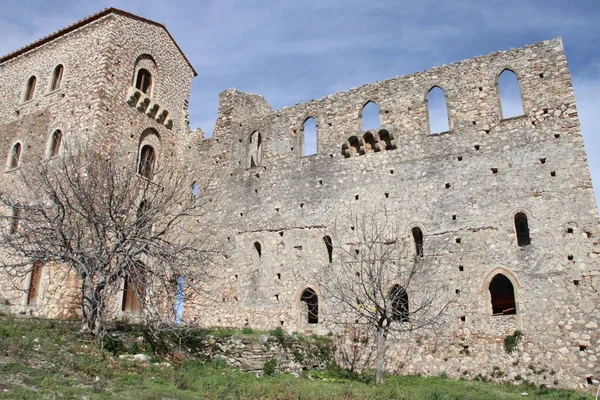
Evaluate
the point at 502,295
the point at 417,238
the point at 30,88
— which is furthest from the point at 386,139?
the point at 30,88

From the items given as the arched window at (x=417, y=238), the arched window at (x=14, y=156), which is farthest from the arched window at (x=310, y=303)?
the arched window at (x=14, y=156)

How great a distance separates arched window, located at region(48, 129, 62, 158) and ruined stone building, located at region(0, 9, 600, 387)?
0.16ft

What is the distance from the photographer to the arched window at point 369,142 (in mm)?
16714

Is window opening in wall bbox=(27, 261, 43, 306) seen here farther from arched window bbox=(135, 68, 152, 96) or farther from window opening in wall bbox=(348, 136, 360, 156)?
window opening in wall bbox=(348, 136, 360, 156)

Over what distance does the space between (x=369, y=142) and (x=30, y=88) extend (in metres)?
14.4

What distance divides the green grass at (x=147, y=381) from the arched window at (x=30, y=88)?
11.1 meters

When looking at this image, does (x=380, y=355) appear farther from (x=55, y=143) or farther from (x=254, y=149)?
(x=55, y=143)

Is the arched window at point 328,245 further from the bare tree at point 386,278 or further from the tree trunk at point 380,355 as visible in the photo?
the tree trunk at point 380,355

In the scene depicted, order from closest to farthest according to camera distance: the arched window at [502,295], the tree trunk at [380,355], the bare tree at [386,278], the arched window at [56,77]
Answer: the tree trunk at [380,355] → the bare tree at [386,278] → the arched window at [502,295] → the arched window at [56,77]

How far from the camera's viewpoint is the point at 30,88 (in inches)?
824

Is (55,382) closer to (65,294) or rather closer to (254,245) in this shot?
(65,294)

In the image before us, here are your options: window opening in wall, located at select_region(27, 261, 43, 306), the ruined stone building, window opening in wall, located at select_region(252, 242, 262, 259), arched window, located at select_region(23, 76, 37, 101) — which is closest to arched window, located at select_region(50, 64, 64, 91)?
the ruined stone building

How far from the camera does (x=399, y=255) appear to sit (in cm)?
1501

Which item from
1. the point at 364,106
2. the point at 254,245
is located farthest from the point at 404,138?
the point at 254,245
